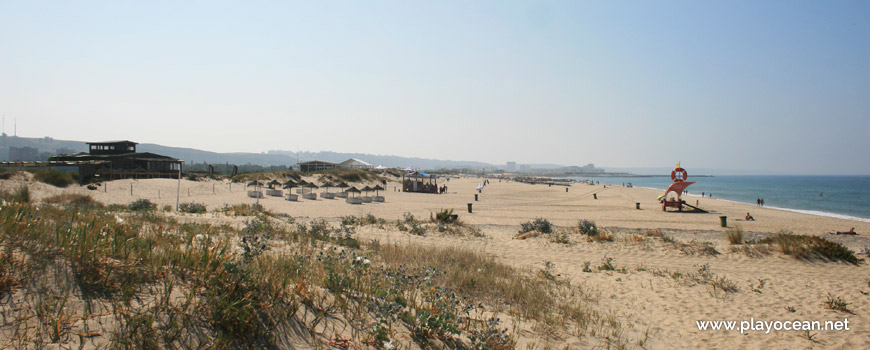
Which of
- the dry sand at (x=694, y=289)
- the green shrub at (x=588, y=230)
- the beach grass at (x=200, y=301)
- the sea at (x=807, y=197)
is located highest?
the beach grass at (x=200, y=301)

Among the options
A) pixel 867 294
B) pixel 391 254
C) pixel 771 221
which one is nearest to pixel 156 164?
pixel 391 254

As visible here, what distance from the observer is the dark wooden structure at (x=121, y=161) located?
29.7 meters

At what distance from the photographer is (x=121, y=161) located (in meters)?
32.6

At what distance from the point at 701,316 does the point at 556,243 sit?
5477 millimetres

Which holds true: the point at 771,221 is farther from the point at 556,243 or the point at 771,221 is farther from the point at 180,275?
the point at 180,275

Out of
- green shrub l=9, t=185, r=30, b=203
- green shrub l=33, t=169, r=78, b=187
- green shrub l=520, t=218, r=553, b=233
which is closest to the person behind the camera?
green shrub l=9, t=185, r=30, b=203

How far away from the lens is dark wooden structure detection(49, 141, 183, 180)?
97.3 feet

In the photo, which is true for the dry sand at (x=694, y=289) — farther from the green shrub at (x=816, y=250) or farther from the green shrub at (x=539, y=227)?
the green shrub at (x=539, y=227)

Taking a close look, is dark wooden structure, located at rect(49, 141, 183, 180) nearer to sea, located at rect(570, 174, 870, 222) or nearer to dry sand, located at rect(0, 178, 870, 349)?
dry sand, located at rect(0, 178, 870, 349)

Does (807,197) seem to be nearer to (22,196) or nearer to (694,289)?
(694,289)

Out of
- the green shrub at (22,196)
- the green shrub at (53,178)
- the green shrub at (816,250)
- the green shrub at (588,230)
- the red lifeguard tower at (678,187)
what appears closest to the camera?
the green shrub at (22,196)

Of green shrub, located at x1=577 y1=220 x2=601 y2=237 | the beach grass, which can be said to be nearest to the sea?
green shrub, located at x1=577 y1=220 x2=601 y2=237

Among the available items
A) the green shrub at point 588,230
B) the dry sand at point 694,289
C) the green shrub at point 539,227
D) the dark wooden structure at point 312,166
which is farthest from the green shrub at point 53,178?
the dark wooden structure at point 312,166

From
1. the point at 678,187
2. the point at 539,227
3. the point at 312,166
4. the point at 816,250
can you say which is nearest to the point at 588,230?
the point at 539,227
